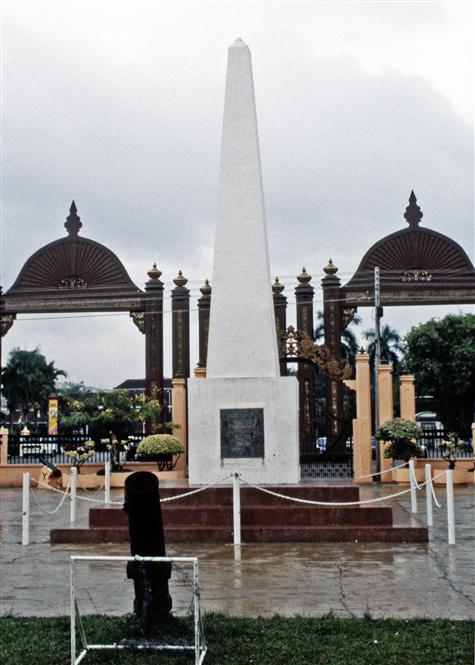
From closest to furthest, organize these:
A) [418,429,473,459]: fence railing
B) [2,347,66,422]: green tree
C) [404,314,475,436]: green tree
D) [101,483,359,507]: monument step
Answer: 1. [101,483,359,507]: monument step
2. [418,429,473,459]: fence railing
3. [404,314,475,436]: green tree
4. [2,347,66,422]: green tree

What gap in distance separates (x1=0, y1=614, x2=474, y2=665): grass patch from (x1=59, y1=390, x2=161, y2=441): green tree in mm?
15272

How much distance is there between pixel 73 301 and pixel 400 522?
1692cm

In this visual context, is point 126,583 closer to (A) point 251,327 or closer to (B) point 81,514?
(A) point 251,327

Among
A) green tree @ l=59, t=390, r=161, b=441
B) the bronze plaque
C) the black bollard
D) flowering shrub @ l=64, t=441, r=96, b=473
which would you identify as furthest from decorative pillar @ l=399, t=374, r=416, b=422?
the black bollard

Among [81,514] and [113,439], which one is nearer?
[81,514]

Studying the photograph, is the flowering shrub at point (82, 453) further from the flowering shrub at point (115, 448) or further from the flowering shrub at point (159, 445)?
the flowering shrub at point (159, 445)

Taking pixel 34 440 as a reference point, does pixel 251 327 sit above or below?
above

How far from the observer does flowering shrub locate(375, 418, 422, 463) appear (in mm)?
19172

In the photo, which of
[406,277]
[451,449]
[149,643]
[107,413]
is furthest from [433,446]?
[149,643]

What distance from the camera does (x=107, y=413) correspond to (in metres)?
20.8

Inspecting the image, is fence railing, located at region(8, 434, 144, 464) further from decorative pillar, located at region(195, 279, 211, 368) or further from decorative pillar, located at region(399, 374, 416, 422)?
decorative pillar, located at region(399, 374, 416, 422)

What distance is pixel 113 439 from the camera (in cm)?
2000

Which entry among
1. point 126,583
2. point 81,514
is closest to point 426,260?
point 81,514

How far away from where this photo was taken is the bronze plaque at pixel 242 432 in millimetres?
10516
